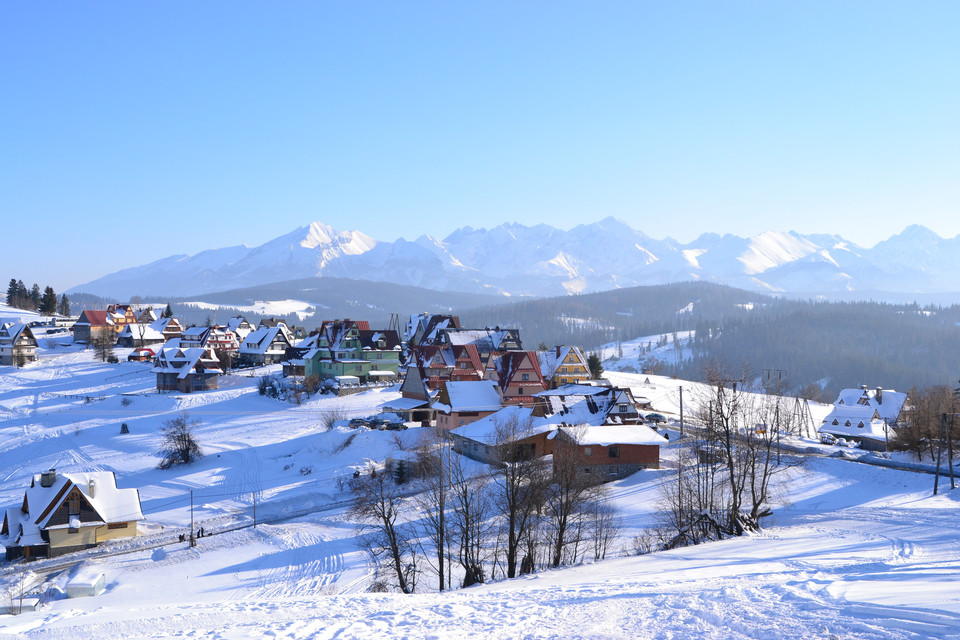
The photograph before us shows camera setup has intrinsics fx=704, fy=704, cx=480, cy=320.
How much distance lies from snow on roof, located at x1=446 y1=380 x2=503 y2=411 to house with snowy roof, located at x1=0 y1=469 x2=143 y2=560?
26.8 metres

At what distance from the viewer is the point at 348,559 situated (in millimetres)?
30672

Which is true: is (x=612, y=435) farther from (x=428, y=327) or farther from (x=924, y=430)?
(x=428, y=327)

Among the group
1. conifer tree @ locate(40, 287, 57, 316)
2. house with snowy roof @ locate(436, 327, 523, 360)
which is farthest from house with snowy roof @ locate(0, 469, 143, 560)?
conifer tree @ locate(40, 287, 57, 316)

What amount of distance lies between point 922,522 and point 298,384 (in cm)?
5838

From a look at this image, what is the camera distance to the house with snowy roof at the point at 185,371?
249 ft

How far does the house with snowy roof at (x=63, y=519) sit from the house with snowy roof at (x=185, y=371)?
37447 millimetres

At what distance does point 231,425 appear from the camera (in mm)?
60656

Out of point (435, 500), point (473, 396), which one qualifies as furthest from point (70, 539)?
point (473, 396)

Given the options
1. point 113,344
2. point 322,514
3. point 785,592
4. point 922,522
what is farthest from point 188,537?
point 113,344

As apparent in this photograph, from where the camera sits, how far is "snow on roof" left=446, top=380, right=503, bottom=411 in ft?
195

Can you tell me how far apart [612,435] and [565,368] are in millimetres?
29480

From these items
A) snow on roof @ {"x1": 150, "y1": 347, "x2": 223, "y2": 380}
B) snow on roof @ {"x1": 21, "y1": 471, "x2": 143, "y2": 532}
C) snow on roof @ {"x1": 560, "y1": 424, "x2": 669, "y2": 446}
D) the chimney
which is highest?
snow on roof @ {"x1": 150, "y1": 347, "x2": 223, "y2": 380}

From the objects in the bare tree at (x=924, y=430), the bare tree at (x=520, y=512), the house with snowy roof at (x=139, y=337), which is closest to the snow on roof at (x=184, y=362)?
the house with snowy roof at (x=139, y=337)

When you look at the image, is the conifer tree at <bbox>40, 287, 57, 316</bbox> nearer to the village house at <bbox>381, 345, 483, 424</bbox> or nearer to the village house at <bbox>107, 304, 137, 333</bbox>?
the village house at <bbox>107, 304, 137, 333</bbox>
